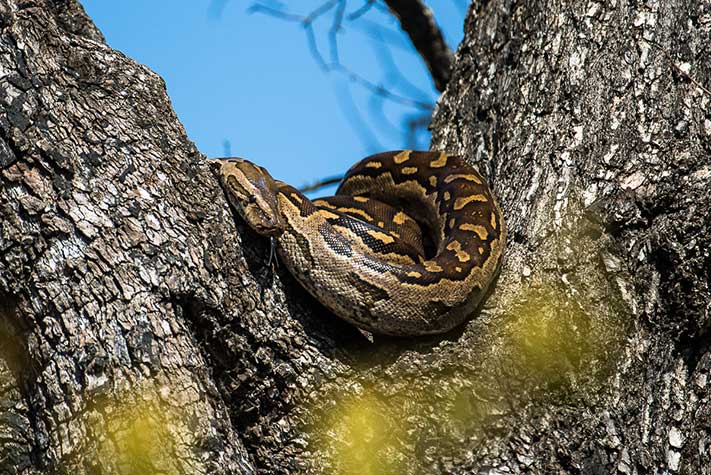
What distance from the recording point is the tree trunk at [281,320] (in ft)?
12.2

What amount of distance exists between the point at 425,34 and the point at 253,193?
5715 millimetres

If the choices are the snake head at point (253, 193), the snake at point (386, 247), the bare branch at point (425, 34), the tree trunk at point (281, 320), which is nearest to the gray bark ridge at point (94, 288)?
the tree trunk at point (281, 320)

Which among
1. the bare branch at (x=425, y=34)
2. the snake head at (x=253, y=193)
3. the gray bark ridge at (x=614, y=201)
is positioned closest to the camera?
the gray bark ridge at (x=614, y=201)

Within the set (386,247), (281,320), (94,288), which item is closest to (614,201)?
(386,247)

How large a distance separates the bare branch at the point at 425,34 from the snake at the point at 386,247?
4153mm

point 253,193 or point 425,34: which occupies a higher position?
point 425,34

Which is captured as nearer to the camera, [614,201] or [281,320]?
[281,320]

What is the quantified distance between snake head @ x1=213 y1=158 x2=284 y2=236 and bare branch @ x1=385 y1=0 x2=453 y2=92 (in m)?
5.06

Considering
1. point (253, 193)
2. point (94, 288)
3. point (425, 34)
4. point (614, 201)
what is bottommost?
point (94, 288)

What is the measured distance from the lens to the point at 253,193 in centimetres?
468

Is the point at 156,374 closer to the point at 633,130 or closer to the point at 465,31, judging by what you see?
the point at 633,130

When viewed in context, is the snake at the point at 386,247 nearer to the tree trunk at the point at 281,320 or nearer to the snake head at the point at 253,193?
the snake head at the point at 253,193

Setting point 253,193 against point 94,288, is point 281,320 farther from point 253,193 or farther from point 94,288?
point 94,288

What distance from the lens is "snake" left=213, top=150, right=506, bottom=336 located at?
455 cm
